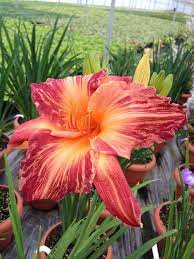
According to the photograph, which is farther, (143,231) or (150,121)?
(143,231)

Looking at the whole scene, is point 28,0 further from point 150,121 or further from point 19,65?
point 150,121

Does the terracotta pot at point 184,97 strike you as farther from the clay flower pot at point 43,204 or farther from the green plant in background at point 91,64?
the green plant in background at point 91,64

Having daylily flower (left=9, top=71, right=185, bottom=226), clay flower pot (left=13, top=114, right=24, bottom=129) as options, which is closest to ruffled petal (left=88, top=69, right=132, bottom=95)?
daylily flower (left=9, top=71, right=185, bottom=226)

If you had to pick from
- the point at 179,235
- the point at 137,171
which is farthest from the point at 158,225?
the point at 179,235

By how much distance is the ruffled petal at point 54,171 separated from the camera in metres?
0.50

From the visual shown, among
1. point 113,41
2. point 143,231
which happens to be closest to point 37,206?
point 143,231

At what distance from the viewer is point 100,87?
1.88 ft

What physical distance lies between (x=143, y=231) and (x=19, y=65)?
0.96 m

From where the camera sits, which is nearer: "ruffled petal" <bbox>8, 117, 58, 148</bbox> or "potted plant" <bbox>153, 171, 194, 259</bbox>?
"ruffled petal" <bbox>8, 117, 58, 148</bbox>

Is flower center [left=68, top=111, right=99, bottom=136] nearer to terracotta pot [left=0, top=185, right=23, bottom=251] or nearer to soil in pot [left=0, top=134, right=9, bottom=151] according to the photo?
terracotta pot [left=0, top=185, right=23, bottom=251]

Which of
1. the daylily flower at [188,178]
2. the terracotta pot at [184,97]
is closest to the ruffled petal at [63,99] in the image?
the daylily flower at [188,178]

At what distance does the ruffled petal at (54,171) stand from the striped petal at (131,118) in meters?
0.03

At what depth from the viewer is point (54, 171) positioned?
51 centimetres

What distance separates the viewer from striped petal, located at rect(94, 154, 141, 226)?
0.48 metres
